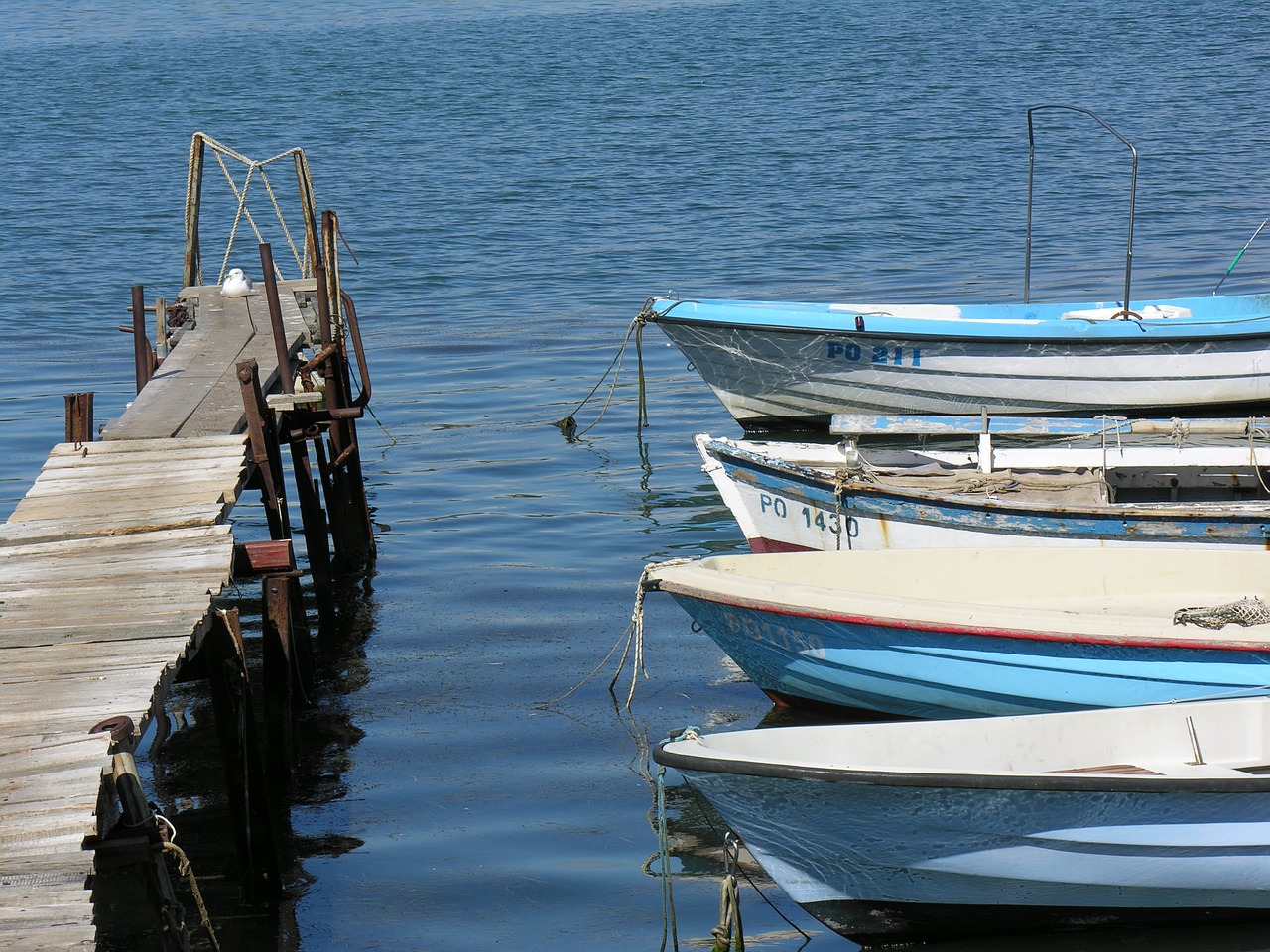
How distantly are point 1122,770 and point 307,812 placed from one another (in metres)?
4.23

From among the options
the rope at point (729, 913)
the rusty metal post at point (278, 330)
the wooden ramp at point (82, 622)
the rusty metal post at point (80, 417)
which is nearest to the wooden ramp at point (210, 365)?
the rusty metal post at point (80, 417)

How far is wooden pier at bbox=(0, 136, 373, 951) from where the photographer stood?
545 centimetres

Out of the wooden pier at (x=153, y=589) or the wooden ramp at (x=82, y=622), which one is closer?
the wooden ramp at (x=82, y=622)

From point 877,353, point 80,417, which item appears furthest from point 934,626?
point 877,353

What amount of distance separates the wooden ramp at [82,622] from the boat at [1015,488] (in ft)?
12.1

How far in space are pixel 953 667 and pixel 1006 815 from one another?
1.96m

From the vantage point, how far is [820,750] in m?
6.68

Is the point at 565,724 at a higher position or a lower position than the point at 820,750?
lower

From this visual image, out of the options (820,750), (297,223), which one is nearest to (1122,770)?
(820,750)

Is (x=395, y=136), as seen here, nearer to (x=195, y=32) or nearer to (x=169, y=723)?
(x=195, y=32)

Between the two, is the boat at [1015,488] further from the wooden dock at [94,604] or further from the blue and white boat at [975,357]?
the wooden dock at [94,604]

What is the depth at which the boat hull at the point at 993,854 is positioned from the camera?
616 centimetres

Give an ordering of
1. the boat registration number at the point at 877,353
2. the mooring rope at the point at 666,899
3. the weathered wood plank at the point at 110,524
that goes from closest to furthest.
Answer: the mooring rope at the point at 666,899
the weathered wood plank at the point at 110,524
the boat registration number at the point at 877,353

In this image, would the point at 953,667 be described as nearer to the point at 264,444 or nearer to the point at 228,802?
the point at 228,802
